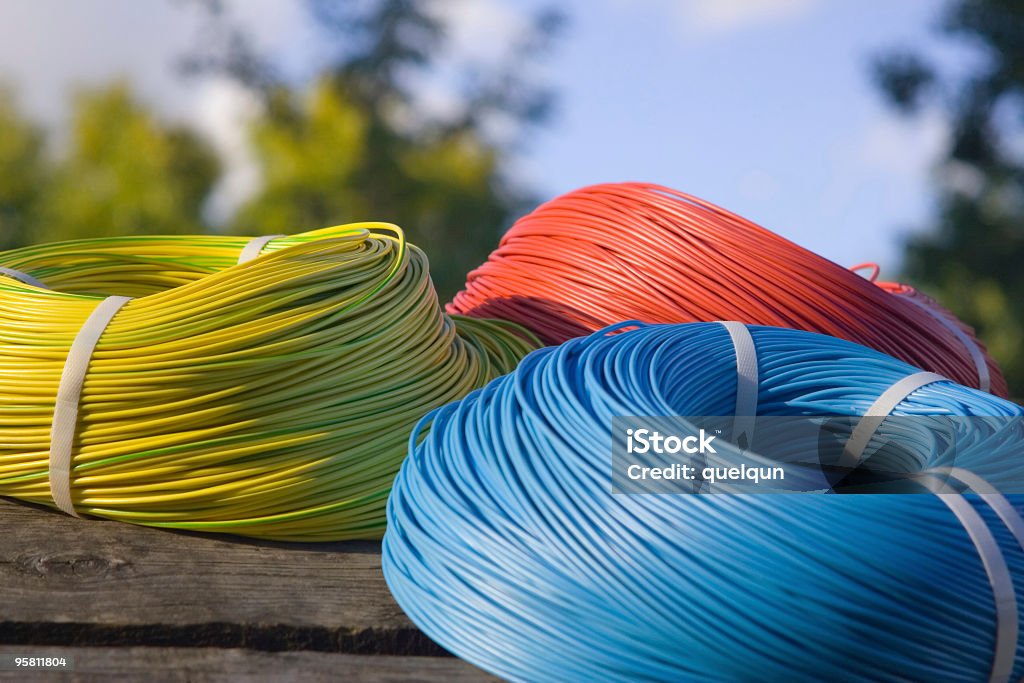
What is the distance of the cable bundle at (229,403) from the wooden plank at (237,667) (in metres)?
0.39

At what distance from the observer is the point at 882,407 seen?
6.13ft

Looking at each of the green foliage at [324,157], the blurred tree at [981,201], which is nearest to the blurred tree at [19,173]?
the green foliage at [324,157]

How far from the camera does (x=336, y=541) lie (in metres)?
1.88

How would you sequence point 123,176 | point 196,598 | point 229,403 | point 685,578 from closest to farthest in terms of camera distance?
point 685,578 → point 196,598 → point 229,403 → point 123,176

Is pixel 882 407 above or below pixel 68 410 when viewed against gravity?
above

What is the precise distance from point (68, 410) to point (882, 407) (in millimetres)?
1406

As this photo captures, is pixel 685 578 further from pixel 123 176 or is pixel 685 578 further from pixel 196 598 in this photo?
pixel 123 176

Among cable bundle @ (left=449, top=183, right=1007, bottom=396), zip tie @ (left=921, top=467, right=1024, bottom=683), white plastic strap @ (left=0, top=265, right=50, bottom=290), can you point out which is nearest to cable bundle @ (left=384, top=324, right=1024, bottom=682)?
zip tie @ (left=921, top=467, right=1024, bottom=683)

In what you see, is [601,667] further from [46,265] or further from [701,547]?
[46,265]

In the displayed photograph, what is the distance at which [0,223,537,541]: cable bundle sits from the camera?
184cm

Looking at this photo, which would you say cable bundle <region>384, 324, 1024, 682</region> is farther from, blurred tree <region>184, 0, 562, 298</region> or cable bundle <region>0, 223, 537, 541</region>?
blurred tree <region>184, 0, 562, 298</region>

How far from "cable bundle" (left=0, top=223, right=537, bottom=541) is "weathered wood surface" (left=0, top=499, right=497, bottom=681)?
0.18 feet

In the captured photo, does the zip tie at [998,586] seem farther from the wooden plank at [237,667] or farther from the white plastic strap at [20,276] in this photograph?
the white plastic strap at [20,276]

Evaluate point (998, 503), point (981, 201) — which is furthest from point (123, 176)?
point (998, 503)
